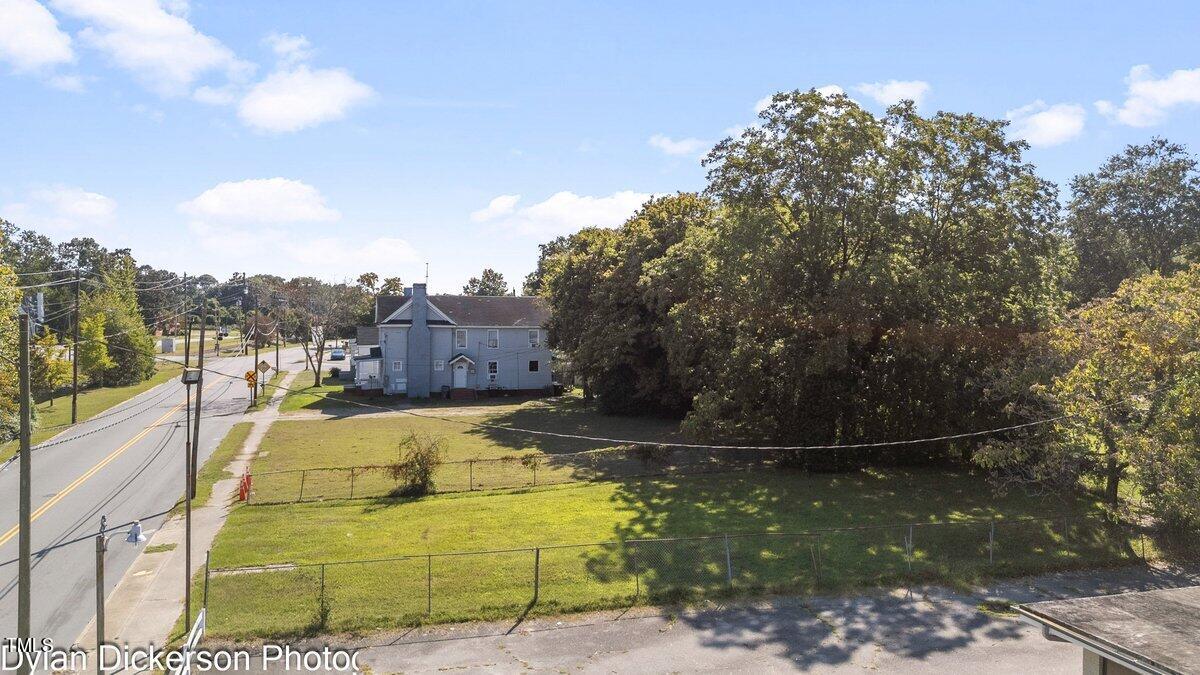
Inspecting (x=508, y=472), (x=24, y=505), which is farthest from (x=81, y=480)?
(x=24, y=505)

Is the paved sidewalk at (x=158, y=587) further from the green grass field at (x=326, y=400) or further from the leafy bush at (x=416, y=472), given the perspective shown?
the green grass field at (x=326, y=400)

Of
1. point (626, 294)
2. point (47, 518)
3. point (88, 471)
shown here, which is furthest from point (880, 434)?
point (88, 471)

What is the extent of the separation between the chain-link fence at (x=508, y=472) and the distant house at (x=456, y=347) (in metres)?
24.5

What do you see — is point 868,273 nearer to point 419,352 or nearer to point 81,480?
point 81,480

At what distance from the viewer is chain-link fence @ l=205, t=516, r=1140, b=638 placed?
54.3 feet

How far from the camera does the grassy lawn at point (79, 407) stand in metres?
38.5

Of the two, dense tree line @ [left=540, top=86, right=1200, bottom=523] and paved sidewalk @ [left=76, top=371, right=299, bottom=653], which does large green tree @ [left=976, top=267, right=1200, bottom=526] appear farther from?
paved sidewalk @ [left=76, top=371, right=299, bottom=653]

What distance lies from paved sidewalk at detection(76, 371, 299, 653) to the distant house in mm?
30073

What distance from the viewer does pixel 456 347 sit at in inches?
2328

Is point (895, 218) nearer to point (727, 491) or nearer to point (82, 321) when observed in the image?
point (727, 491)

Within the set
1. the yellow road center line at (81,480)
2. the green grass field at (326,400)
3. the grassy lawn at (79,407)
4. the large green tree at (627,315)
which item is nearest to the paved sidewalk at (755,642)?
the yellow road center line at (81,480)

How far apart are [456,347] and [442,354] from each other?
4.06 ft

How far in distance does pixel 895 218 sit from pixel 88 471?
34496 mm

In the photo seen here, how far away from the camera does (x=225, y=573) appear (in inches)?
732
